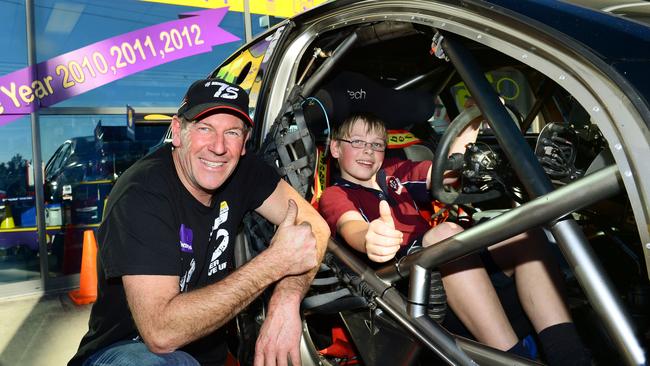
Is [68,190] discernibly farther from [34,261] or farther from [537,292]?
[537,292]

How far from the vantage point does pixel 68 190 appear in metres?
5.43

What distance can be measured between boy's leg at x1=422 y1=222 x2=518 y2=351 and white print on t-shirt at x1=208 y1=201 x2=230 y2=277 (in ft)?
2.74

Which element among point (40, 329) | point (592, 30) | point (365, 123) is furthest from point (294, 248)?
point (40, 329)

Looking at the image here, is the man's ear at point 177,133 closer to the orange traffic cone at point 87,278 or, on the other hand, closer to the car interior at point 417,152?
the car interior at point 417,152

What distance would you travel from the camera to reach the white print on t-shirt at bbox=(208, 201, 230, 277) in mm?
2143

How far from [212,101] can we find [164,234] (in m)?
0.51

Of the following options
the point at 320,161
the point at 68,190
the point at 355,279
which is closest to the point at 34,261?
the point at 68,190

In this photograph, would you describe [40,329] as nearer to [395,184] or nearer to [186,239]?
[186,239]

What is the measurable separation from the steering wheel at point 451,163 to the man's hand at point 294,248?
1.52 ft

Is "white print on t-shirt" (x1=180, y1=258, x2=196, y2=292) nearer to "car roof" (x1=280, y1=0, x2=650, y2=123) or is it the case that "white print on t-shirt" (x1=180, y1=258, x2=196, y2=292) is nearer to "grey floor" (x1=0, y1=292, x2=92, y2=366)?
"car roof" (x1=280, y1=0, x2=650, y2=123)

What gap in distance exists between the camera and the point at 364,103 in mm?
2500

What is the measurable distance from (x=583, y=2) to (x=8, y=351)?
366cm

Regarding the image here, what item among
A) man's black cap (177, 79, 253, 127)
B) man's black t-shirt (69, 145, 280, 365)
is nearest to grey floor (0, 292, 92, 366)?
man's black t-shirt (69, 145, 280, 365)

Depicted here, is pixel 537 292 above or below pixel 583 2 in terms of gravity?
below
